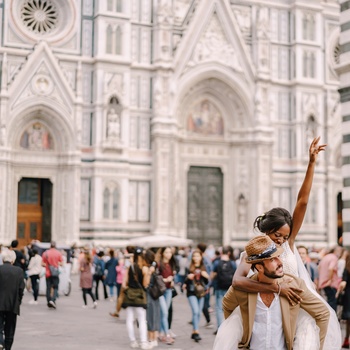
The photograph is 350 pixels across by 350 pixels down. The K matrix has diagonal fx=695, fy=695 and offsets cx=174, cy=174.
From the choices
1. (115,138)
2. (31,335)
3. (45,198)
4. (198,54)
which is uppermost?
(198,54)

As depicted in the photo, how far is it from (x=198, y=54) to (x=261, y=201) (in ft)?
24.3

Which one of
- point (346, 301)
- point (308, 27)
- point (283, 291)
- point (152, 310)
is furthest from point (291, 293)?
point (308, 27)

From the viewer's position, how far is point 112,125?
29.9m

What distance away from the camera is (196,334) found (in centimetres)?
1220

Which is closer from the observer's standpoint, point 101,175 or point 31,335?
point 31,335

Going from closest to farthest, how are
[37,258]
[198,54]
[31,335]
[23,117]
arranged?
[31,335] < [37,258] < [23,117] < [198,54]

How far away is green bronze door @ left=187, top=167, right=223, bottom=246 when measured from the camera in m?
32.5

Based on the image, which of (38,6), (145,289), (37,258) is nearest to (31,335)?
(145,289)

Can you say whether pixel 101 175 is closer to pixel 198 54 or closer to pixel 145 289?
pixel 198 54

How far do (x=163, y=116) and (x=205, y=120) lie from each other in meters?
3.00

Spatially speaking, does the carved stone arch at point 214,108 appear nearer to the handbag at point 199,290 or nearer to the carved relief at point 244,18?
the carved relief at point 244,18

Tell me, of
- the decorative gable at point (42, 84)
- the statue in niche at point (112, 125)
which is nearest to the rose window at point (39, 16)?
the decorative gable at point (42, 84)

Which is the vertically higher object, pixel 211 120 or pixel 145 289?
pixel 211 120

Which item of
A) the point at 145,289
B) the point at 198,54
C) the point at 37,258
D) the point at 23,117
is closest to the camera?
the point at 145,289
